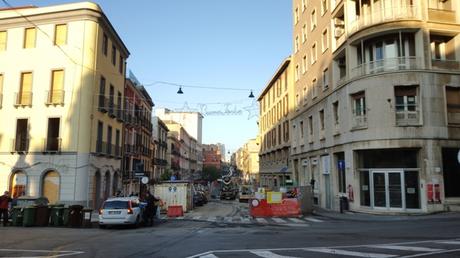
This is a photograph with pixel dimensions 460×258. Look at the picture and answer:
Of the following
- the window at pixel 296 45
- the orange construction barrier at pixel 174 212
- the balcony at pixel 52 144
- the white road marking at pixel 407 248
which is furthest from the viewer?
the window at pixel 296 45

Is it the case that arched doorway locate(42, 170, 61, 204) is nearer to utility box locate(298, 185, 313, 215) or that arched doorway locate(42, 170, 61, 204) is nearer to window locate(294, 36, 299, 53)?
utility box locate(298, 185, 313, 215)

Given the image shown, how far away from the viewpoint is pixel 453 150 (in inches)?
995

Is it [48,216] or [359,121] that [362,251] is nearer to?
[48,216]

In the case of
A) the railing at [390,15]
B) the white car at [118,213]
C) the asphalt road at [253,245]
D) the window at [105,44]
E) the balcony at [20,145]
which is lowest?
the asphalt road at [253,245]

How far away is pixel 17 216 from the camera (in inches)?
837

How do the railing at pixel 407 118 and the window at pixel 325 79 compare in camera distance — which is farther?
the window at pixel 325 79

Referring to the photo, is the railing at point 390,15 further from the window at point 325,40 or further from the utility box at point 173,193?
the utility box at point 173,193

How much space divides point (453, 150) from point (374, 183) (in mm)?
4826

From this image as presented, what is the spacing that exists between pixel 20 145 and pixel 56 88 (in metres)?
4.79

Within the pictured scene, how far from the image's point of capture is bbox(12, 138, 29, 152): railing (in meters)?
30.7

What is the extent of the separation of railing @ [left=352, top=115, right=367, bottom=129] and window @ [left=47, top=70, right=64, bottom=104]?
20.0m

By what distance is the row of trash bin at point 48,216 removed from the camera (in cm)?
2108

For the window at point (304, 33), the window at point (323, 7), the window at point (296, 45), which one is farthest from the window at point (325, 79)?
the window at point (296, 45)

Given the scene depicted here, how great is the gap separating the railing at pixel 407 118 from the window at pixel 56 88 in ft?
73.2
